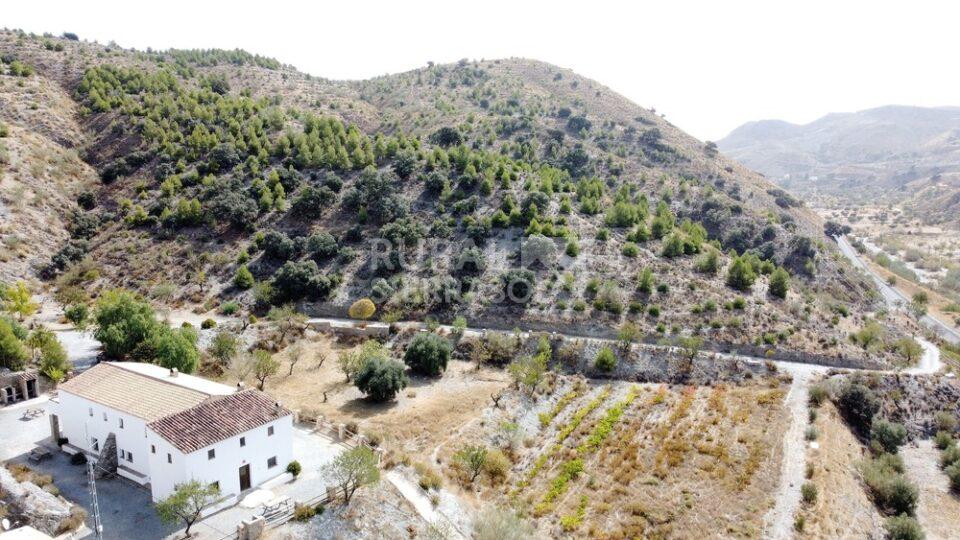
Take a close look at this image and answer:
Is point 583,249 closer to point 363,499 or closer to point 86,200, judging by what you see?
point 363,499

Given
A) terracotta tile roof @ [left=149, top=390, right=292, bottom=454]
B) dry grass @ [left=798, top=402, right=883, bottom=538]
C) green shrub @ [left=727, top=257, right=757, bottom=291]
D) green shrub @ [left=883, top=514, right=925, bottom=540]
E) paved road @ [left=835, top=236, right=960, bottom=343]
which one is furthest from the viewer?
paved road @ [left=835, top=236, right=960, bottom=343]

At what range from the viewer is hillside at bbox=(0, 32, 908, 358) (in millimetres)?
59906

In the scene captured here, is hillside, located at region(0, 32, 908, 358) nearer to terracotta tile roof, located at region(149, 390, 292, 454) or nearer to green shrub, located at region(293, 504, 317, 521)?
terracotta tile roof, located at region(149, 390, 292, 454)

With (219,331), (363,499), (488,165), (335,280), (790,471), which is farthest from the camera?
(488,165)

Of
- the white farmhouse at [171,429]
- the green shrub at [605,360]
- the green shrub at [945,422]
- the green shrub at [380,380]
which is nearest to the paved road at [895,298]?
the green shrub at [945,422]

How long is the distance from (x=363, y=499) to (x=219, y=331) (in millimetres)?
30664

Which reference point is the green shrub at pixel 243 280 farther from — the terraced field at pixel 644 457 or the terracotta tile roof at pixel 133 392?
the terraced field at pixel 644 457

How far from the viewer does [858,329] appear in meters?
58.6

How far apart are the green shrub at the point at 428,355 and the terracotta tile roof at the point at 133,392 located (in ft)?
70.0

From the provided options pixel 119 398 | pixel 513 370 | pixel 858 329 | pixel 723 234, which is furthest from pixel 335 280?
pixel 723 234

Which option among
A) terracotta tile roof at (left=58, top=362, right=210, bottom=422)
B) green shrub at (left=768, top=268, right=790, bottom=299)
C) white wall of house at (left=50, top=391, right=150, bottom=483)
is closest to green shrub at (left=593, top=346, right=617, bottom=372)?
green shrub at (left=768, top=268, right=790, bottom=299)

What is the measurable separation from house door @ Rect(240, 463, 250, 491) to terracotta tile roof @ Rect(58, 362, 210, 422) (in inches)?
157

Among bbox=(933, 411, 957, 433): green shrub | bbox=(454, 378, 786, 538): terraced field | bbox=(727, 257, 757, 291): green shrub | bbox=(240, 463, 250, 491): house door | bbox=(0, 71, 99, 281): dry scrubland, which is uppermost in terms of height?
bbox=(0, 71, 99, 281): dry scrubland

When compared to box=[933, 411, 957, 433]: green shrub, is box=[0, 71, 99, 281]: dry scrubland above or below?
above
